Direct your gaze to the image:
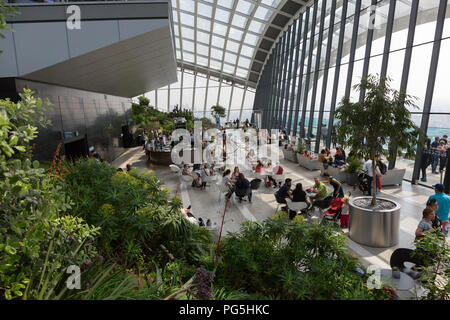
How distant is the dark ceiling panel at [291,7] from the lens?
20594mm

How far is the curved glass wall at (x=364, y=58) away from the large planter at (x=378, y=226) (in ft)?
10.1

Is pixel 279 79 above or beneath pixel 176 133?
above

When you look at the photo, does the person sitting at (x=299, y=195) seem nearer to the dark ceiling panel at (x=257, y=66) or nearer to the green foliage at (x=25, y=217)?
the green foliage at (x=25, y=217)

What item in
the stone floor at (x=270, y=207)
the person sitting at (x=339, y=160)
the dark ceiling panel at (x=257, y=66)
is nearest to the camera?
the stone floor at (x=270, y=207)

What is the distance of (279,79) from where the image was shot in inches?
994

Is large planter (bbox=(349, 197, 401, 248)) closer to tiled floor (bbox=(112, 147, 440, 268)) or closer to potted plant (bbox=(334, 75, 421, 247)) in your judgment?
potted plant (bbox=(334, 75, 421, 247))

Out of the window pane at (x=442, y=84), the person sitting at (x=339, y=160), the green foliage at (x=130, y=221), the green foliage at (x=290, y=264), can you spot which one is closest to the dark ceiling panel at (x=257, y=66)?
the person sitting at (x=339, y=160)

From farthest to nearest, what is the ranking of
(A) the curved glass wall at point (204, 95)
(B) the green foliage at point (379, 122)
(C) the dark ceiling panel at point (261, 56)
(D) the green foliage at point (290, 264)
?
1. (A) the curved glass wall at point (204, 95)
2. (C) the dark ceiling panel at point (261, 56)
3. (B) the green foliage at point (379, 122)
4. (D) the green foliage at point (290, 264)

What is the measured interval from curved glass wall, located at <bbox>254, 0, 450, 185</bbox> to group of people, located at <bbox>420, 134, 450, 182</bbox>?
22 cm

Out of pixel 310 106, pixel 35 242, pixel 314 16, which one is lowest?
pixel 35 242

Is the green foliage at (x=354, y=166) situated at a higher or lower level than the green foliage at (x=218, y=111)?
lower
